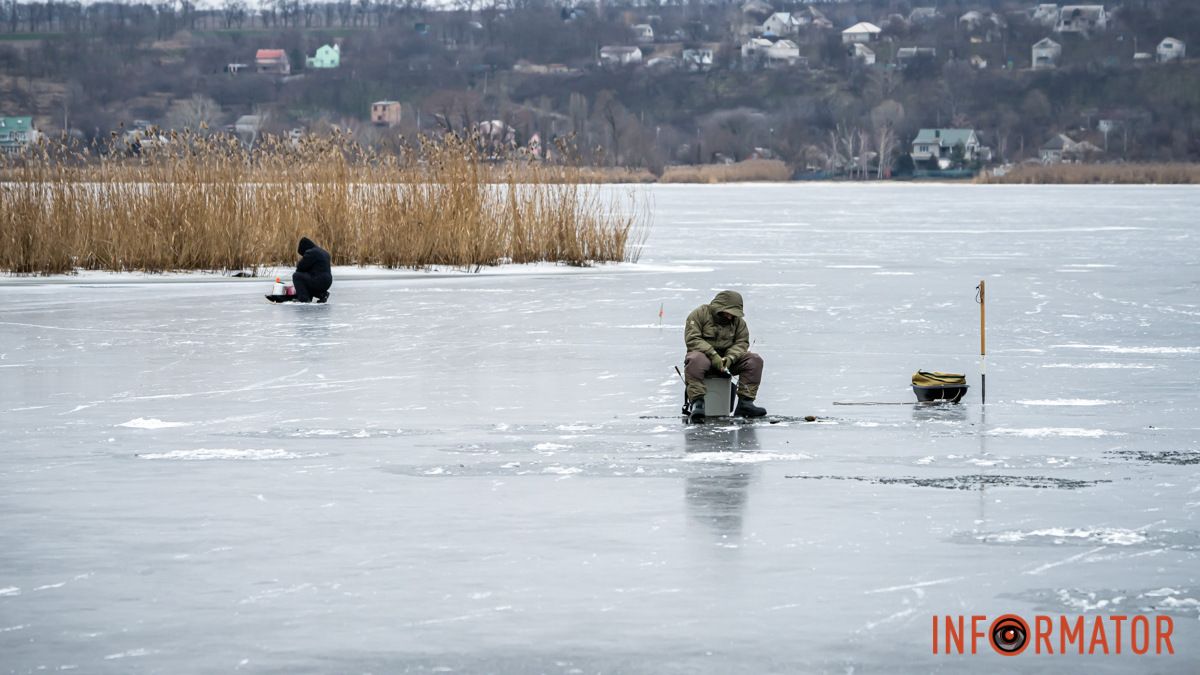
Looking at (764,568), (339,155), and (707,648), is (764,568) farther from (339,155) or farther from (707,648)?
(339,155)

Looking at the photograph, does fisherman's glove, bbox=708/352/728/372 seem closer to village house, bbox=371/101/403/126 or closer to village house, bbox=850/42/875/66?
village house, bbox=371/101/403/126

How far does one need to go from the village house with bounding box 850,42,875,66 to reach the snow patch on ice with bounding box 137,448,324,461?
598ft

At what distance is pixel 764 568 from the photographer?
6.71 metres

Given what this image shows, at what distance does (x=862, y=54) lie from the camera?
630 ft

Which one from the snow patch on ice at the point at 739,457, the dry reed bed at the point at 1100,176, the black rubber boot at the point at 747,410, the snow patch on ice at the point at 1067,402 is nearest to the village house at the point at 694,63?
the dry reed bed at the point at 1100,176

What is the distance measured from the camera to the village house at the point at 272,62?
18650cm

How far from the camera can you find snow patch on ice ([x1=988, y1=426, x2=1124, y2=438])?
10164mm

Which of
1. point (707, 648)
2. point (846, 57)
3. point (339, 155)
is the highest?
point (846, 57)

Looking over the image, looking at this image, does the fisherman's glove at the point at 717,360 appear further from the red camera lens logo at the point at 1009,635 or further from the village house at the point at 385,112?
the village house at the point at 385,112

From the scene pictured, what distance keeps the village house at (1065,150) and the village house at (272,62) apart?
8030cm

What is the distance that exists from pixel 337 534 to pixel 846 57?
622 ft

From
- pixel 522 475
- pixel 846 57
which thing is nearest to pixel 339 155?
pixel 522 475

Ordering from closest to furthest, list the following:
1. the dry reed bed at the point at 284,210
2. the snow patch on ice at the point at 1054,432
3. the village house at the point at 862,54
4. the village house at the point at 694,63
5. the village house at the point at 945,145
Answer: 1. the snow patch on ice at the point at 1054,432
2. the dry reed bed at the point at 284,210
3. the village house at the point at 945,145
4. the village house at the point at 862,54
5. the village house at the point at 694,63
